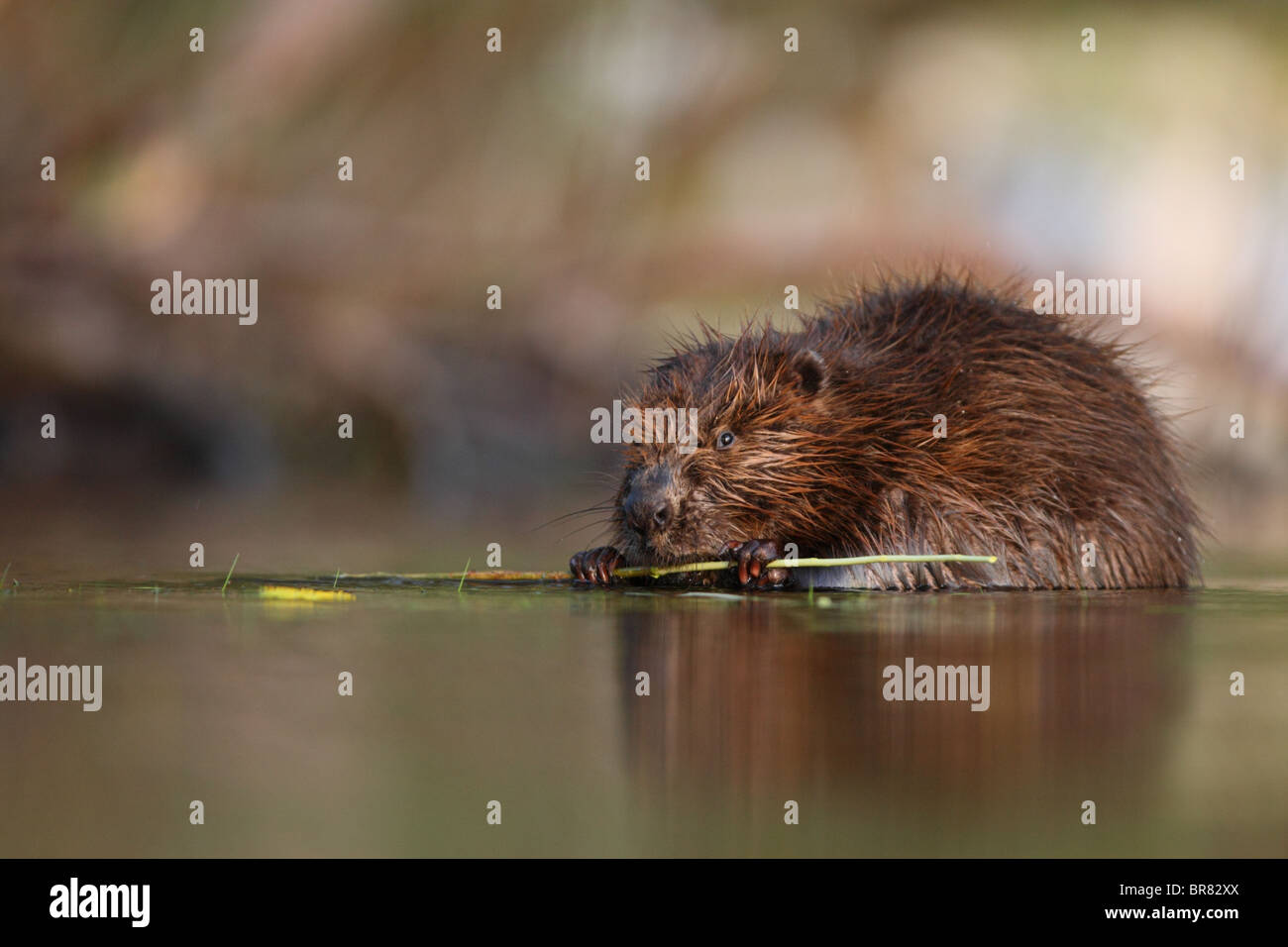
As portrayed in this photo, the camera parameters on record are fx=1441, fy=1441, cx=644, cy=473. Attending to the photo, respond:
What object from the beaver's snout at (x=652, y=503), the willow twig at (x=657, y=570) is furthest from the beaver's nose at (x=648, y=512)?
the willow twig at (x=657, y=570)

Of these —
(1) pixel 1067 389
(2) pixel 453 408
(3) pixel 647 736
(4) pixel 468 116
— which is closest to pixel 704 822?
(3) pixel 647 736

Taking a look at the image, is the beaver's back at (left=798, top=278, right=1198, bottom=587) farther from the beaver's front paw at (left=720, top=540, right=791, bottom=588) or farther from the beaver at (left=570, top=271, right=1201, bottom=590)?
the beaver's front paw at (left=720, top=540, right=791, bottom=588)

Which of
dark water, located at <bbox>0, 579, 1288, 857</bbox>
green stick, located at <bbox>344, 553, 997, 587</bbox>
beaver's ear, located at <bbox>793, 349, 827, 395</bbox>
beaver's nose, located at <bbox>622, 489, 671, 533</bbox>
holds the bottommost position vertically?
dark water, located at <bbox>0, 579, 1288, 857</bbox>

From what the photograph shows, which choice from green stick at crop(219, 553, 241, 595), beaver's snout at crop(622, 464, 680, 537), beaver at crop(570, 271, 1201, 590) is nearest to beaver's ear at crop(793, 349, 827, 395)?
beaver at crop(570, 271, 1201, 590)

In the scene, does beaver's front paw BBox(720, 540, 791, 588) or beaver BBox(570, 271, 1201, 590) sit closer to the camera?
beaver's front paw BBox(720, 540, 791, 588)

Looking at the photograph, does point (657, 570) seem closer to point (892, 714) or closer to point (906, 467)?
point (906, 467)

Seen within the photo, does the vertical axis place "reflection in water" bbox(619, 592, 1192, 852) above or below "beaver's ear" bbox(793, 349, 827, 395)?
below

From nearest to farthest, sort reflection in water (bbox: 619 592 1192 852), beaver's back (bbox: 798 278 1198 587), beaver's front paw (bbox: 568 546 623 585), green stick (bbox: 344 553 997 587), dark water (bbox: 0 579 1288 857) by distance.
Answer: dark water (bbox: 0 579 1288 857), reflection in water (bbox: 619 592 1192 852), green stick (bbox: 344 553 997 587), beaver's front paw (bbox: 568 546 623 585), beaver's back (bbox: 798 278 1198 587)

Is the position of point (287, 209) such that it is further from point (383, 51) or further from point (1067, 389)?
point (1067, 389)
